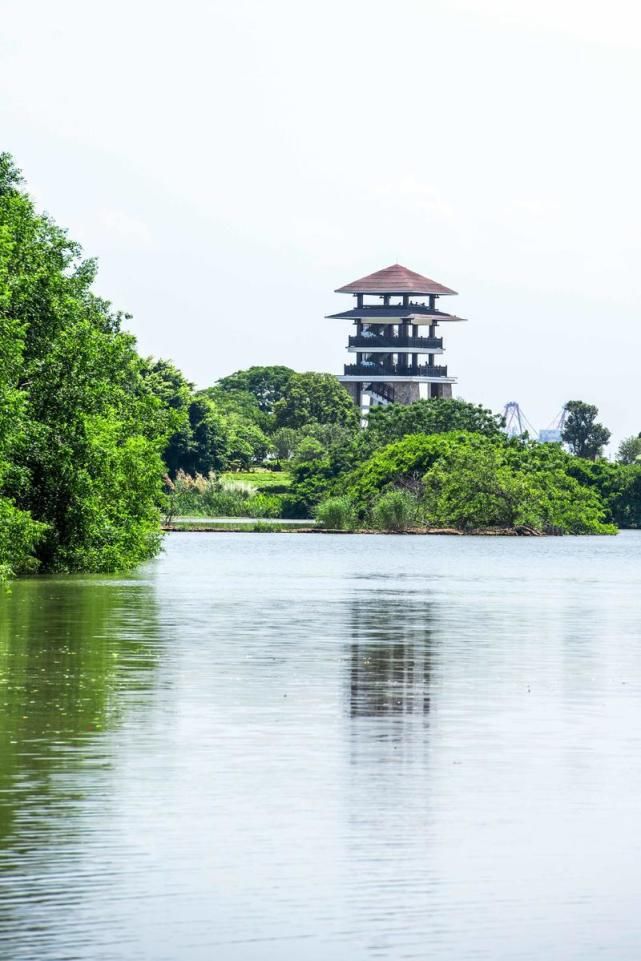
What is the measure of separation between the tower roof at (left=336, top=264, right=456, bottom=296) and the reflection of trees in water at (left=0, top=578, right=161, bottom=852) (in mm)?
125039

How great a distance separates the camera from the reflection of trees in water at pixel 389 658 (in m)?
19.5

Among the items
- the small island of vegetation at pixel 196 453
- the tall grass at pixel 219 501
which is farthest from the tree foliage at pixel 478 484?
the tall grass at pixel 219 501

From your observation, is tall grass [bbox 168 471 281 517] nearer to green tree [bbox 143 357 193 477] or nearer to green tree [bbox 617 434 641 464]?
green tree [bbox 143 357 193 477]

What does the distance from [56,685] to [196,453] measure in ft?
342

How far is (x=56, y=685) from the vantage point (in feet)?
66.8

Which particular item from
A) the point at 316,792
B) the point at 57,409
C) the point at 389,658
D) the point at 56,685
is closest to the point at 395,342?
the point at 57,409

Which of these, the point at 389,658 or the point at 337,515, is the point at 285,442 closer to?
the point at 337,515

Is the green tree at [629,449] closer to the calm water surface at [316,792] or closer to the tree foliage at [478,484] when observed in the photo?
the tree foliage at [478,484]

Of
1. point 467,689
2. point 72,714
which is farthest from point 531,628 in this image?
point 72,714

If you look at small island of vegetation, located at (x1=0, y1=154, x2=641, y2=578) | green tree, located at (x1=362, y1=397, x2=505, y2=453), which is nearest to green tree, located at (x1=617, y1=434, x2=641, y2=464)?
small island of vegetation, located at (x1=0, y1=154, x2=641, y2=578)

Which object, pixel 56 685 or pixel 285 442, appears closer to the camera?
pixel 56 685

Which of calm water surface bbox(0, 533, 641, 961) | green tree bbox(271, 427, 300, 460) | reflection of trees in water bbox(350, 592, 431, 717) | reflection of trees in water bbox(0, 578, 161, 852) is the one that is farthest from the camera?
green tree bbox(271, 427, 300, 460)

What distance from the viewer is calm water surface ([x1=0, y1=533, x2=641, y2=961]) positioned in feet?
31.9

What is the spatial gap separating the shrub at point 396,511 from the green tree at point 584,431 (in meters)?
54.6
